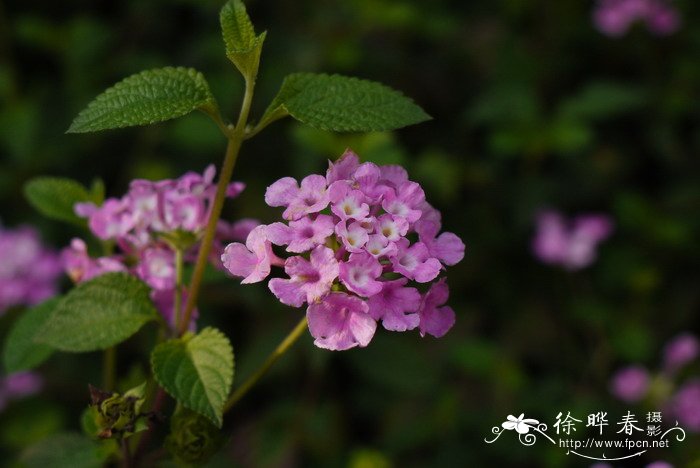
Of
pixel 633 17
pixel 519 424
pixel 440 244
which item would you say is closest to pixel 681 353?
pixel 519 424

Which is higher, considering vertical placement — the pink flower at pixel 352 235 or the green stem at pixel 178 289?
the pink flower at pixel 352 235

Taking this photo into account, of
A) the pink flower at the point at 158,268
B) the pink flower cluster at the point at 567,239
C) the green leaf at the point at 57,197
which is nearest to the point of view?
the pink flower at the point at 158,268

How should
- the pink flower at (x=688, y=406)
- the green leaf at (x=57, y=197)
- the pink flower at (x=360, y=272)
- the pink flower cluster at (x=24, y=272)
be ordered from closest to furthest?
the pink flower at (x=360, y=272) → the green leaf at (x=57, y=197) → the pink flower cluster at (x=24, y=272) → the pink flower at (x=688, y=406)

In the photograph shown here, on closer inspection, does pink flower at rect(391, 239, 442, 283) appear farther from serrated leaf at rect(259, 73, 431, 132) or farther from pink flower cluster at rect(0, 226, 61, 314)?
pink flower cluster at rect(0, 226, 61, 314)

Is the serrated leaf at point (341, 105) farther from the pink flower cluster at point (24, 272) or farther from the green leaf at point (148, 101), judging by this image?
the pink flower cluster at point (24, 272)

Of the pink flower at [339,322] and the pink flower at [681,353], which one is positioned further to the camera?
the pink flower at [681,353]

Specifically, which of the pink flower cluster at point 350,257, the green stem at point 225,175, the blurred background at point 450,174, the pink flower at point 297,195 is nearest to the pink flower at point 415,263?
the pink flower cluster at point 350,257
